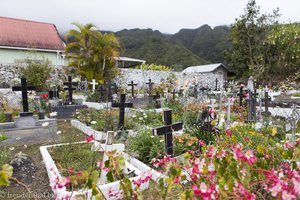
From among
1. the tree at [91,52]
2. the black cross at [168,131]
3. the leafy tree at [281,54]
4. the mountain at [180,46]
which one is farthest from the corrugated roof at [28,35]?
the black cross at [168,131]

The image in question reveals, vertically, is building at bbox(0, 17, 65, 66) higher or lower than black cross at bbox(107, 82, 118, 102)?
higher

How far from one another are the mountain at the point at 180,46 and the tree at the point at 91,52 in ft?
25.4

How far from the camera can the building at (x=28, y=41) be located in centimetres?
1859

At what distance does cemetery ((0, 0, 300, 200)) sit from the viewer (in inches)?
61.1

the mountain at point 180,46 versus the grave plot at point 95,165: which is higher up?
the mountain at point 180,46

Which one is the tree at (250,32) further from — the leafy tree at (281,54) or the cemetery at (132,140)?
the cemetery at (132,140)

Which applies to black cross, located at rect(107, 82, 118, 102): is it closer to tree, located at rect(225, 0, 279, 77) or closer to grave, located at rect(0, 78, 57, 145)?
grave, located at rect(0, 78, 57, 145)

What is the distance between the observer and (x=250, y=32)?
2248cm

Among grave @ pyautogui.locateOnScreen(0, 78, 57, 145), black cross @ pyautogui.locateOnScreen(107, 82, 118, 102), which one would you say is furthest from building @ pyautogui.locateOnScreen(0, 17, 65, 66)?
grave @ pyautogui.locateOnScreen(0, 78, 57, 145)

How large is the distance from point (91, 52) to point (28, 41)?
847 cm

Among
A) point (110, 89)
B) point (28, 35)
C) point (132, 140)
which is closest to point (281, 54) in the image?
point (110, 89)

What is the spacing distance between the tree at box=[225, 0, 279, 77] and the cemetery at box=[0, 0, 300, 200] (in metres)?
4.65

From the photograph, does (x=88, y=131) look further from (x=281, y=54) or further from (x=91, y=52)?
(x=281, y=54)

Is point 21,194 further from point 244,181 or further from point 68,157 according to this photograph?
point 244,181
